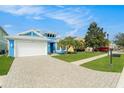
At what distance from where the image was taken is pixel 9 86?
28.9 ft

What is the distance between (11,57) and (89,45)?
1437cm

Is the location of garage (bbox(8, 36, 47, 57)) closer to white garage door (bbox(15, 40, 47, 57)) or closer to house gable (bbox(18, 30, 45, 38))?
white garage door (bbox(15, 40, 47, 57))

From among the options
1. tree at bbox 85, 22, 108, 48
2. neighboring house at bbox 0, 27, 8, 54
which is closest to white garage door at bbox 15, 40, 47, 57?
neighboring house at bbox 0, 27, 8, 54

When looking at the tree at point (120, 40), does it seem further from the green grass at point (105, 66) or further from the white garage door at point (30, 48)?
the green grass at point (105, 66)

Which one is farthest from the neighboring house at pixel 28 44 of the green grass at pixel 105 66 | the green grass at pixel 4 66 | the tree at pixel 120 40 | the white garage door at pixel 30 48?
the tree at pixel 120 40

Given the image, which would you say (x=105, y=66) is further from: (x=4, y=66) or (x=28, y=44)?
(x=28, y=44)

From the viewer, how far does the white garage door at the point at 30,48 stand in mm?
22109

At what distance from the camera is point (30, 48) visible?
22250 millimetres

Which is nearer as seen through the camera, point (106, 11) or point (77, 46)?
point (106, 11)

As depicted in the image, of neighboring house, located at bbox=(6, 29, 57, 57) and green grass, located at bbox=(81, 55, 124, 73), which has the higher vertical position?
neighboring house, located at bbox=(6, 29, 57, 57)

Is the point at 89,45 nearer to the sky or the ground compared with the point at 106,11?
nearer to the ground

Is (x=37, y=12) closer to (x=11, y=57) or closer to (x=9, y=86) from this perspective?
(x=11, y=57)

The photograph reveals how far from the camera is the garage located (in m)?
22.2
